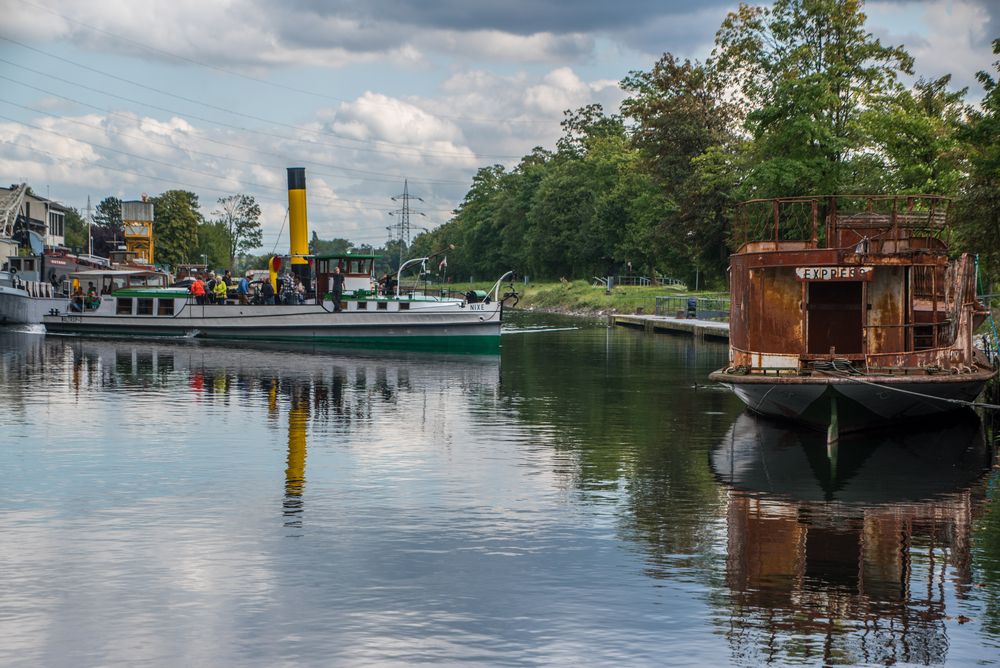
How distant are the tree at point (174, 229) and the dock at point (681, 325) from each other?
83733mm

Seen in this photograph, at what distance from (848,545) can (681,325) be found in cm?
4755

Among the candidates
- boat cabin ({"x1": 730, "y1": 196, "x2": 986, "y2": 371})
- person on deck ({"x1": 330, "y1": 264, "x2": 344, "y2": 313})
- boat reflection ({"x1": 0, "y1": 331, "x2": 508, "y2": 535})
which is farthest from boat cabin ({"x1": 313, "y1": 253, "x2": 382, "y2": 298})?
boat cabin ({"x1": 730, "y1": 196, "x2": 986, "y2": 371})

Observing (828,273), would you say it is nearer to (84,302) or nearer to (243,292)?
(243,292)

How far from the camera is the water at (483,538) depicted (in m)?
10.2

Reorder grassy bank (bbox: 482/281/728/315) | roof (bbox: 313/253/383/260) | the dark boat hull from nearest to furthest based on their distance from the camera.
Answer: the dark boat hull, roof (bbox: 313/253/383/260), grassy bank (bbox: 482/281/728/315)

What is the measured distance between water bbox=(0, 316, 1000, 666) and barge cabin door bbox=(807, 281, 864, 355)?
2368 mm

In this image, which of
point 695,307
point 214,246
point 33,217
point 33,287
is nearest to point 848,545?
point 695,307

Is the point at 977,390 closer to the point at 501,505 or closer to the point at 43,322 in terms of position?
the point at 501,505

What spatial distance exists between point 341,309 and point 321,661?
147 feet

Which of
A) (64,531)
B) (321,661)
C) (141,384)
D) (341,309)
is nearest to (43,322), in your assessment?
(341,309)

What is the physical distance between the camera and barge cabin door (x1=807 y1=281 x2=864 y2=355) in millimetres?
25750

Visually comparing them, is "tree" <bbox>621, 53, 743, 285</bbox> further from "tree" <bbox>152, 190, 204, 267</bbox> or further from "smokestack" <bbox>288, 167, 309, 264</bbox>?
"tree" <bbox>152, 190, 204, 267</bbox>

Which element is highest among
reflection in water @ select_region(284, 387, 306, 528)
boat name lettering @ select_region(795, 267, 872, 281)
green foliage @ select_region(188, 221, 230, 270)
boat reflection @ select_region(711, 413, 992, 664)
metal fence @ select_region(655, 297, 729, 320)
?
green foliage @ select_region(188, 221, 230, 270)

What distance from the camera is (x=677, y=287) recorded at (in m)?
102
